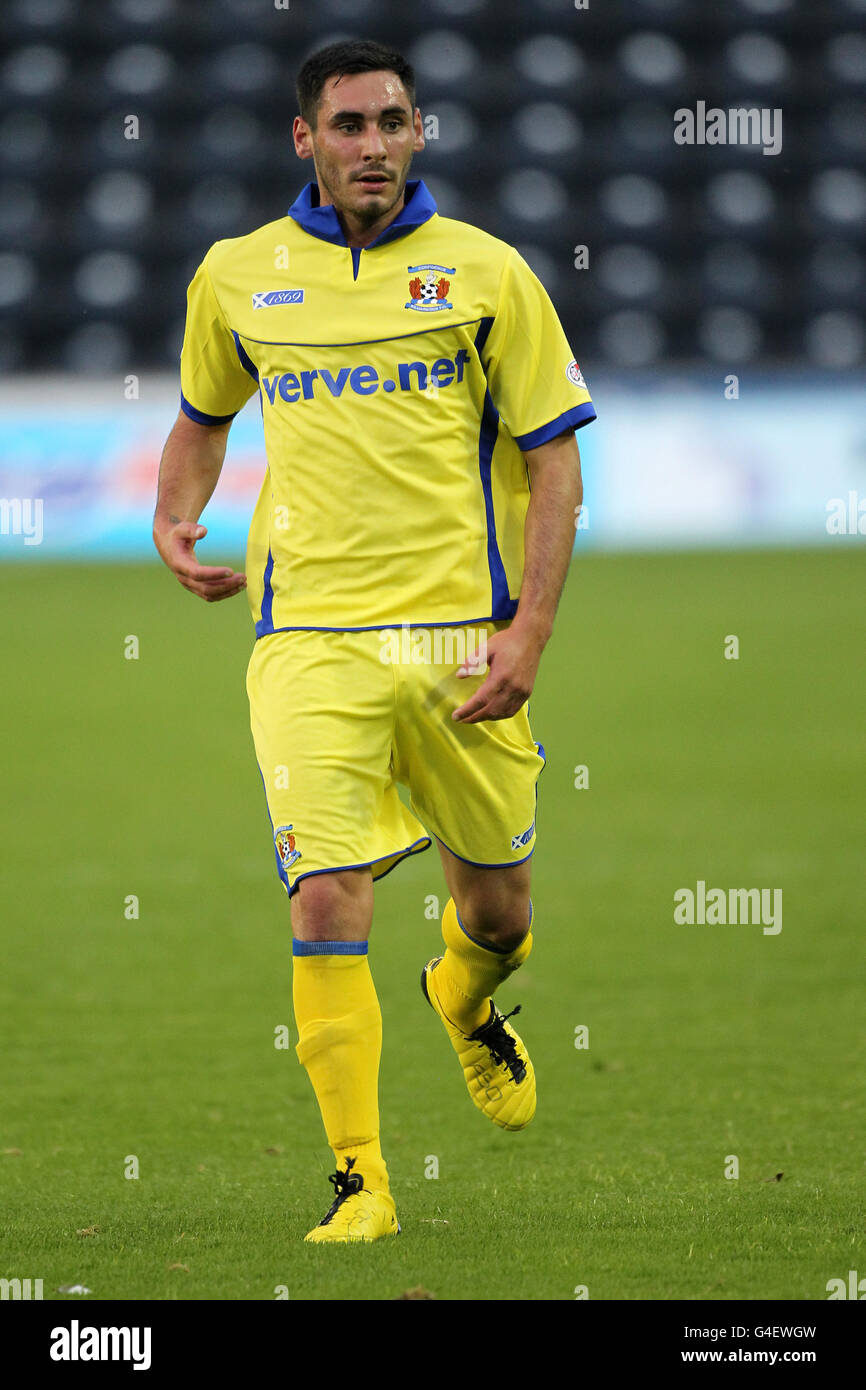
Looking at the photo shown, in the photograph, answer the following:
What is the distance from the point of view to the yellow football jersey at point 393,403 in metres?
3.90

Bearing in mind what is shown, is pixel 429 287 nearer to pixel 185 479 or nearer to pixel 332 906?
pixel 185 479

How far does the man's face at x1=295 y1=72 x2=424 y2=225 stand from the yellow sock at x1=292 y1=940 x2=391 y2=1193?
1.55 metres

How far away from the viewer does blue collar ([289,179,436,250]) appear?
13.1 feet

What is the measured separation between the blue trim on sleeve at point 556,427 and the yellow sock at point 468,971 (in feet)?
3.66

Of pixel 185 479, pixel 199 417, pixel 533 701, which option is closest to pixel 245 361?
pixel 199 417

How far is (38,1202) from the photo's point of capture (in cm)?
409

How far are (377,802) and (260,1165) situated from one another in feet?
3.84

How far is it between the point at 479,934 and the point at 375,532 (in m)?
1.02
